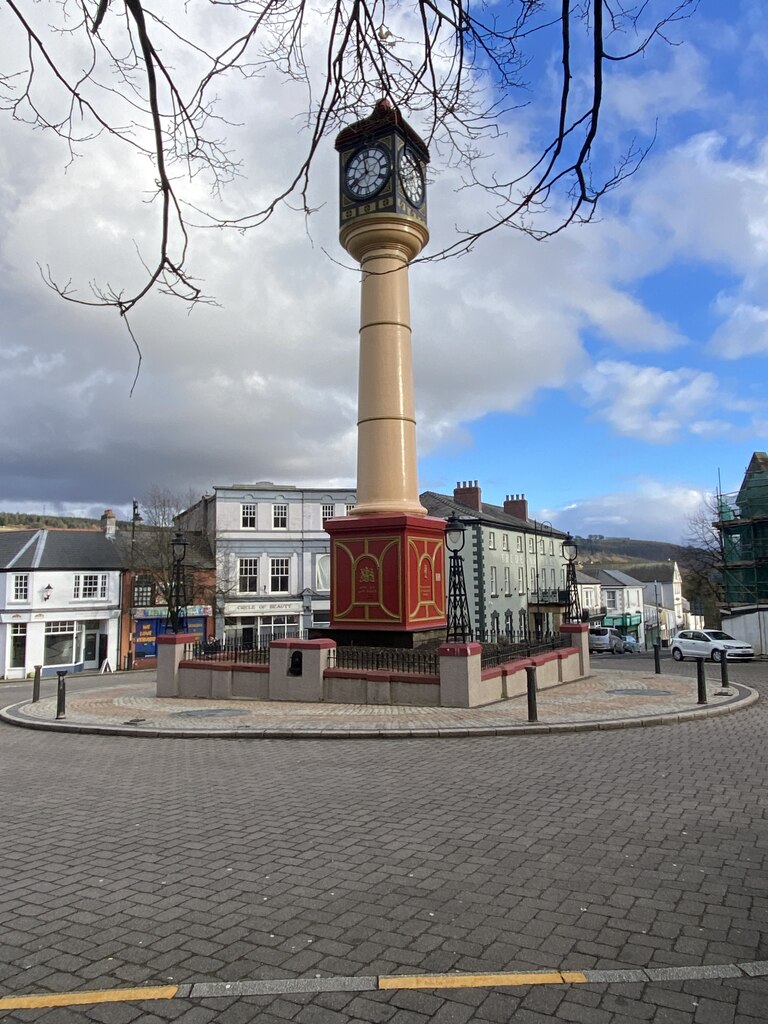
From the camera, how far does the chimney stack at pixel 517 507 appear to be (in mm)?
52562

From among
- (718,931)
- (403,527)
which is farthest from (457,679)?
(718,931)

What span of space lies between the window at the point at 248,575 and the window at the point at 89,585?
24.3ft

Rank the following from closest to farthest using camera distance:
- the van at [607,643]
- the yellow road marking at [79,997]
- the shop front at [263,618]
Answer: the yellow road marking at [79,997] → the shop front at [263,618] → the van at [607,643]

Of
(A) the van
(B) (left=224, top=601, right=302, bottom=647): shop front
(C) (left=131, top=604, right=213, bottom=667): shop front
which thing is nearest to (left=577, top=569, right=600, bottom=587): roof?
(A) the van

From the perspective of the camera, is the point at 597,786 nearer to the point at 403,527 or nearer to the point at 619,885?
the point at 619,885

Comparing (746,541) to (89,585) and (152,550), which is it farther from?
(89,585)

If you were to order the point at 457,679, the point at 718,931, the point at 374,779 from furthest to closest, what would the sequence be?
1. the point at 457,679
2. the point at 374,779
3. the point at 718,931

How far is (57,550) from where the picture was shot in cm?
3675

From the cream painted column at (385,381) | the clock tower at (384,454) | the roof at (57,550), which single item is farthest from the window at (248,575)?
the cream painted column at (385,381)

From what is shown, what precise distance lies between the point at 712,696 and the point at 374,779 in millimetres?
10208

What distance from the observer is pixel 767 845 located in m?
5.36

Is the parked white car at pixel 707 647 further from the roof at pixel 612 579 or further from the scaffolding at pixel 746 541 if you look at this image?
the roof at pixel 612 579

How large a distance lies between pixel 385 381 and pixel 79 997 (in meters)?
14.8

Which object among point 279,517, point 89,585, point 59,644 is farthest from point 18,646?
point 279,517
